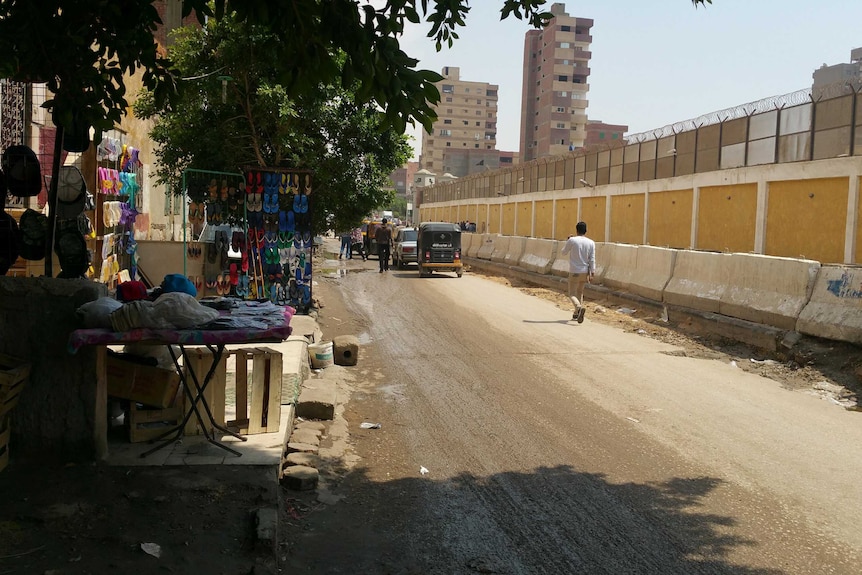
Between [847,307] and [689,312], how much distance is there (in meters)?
4.13

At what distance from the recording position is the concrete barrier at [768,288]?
11961mm

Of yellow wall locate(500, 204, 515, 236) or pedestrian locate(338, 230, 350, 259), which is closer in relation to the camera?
pedestrian locate(338, 230, 350, 259)

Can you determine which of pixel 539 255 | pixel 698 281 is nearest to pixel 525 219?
pixel 539 255

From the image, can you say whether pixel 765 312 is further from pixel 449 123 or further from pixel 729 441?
pixel 449 123

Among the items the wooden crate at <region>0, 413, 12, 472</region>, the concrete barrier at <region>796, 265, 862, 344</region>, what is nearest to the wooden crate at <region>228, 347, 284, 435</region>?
the wooden crate at <region>0, 413, 12, 472</region>

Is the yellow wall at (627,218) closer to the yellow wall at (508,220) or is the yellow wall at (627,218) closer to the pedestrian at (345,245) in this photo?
the pedestrian at (345,245)

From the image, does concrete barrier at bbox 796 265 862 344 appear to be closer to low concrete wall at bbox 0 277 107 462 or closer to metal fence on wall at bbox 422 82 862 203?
metal fence on wall at bbox 422 82 862 203

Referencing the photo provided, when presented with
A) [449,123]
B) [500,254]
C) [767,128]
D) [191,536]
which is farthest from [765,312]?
[449,123]

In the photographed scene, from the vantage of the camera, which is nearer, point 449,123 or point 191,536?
point 191,536

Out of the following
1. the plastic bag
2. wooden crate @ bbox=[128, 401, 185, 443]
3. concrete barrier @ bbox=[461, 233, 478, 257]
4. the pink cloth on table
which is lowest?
wooden crate @ bbox=[128, 401, 185, 443]

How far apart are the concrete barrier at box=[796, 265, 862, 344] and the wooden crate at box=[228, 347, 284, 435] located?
8.17 meters

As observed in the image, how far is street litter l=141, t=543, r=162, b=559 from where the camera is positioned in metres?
4.23

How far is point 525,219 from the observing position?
152 feet

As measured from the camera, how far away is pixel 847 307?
10953 millimetres
